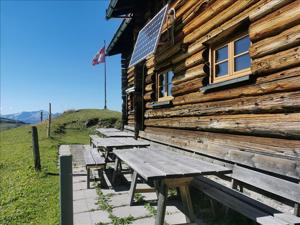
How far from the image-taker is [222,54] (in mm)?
5410

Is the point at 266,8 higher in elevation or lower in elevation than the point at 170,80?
higher

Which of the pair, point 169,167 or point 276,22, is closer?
point 276,22

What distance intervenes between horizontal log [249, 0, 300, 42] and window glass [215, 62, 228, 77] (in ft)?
3.17

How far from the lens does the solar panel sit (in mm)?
7156

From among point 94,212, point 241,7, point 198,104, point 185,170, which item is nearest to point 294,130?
point 185,170

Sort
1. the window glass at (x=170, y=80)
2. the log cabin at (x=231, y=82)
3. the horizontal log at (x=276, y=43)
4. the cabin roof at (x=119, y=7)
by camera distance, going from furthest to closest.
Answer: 1. the cabin roof at (x=119, y=7)
2. the window glass at (x=170, y=80)
3. the log cabin at (x=231, y=82)
4. the horizontal log at (x=276, y=43)

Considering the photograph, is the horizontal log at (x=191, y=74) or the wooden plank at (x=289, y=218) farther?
the horizontal log at (x=191, y=74)

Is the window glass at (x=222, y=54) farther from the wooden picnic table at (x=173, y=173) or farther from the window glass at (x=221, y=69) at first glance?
the wooden picnic table at (x=173, y=173)

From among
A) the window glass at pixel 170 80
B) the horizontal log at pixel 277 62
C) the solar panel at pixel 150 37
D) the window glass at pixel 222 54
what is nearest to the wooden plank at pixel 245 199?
the horizontal log at pixel 277 62

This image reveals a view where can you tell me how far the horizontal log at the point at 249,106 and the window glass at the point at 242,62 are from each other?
0.50m

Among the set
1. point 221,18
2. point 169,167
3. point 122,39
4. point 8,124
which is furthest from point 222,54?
point 8,124

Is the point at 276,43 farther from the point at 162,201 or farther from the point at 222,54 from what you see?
the point at 162,201

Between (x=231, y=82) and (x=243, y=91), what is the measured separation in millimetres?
A: 272

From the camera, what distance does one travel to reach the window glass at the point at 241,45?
15.5 feet
